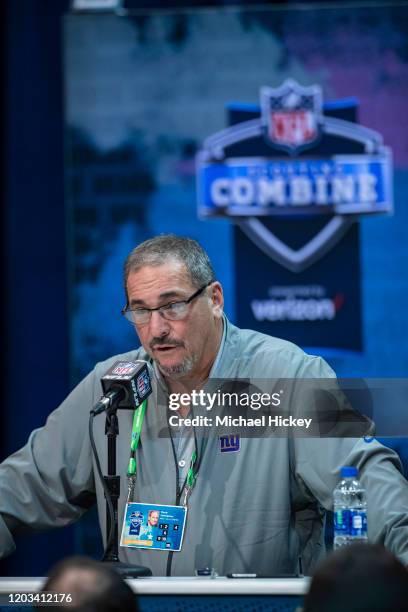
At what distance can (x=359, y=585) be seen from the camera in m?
1.19

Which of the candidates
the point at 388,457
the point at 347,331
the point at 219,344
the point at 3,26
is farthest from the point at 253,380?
the point at 3,26

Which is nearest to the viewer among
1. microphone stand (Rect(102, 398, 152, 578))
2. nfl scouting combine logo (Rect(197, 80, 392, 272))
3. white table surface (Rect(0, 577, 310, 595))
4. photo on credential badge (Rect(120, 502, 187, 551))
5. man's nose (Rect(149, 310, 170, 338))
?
white table surface (Rect(0, 577, 310, 595))

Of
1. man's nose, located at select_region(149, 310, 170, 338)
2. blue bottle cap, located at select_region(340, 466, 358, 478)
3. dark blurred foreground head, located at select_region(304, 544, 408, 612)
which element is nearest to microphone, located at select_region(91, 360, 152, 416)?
man's nose, located at select_region(149, 310, 170, 338)

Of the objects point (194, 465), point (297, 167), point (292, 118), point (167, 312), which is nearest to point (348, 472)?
point (194, 465)

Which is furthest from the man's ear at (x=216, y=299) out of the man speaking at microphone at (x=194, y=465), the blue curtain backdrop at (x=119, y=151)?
the blue curtain backdrop at (x=119, y=151)

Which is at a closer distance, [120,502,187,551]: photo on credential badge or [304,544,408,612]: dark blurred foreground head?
[304,544,408,612]: dark blurred foreground head

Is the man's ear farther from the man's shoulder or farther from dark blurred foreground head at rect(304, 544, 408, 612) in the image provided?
dark blurred foreground head at rect(304, 544, 408, 612)

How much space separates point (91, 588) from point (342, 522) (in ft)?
4.13

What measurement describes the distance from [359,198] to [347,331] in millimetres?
582

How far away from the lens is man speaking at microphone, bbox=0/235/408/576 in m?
2.59

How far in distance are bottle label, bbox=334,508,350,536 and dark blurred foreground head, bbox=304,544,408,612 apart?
118cm

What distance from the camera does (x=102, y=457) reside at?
279cm

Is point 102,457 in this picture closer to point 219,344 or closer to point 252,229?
point 219,344

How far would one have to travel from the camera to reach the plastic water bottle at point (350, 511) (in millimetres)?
2412
